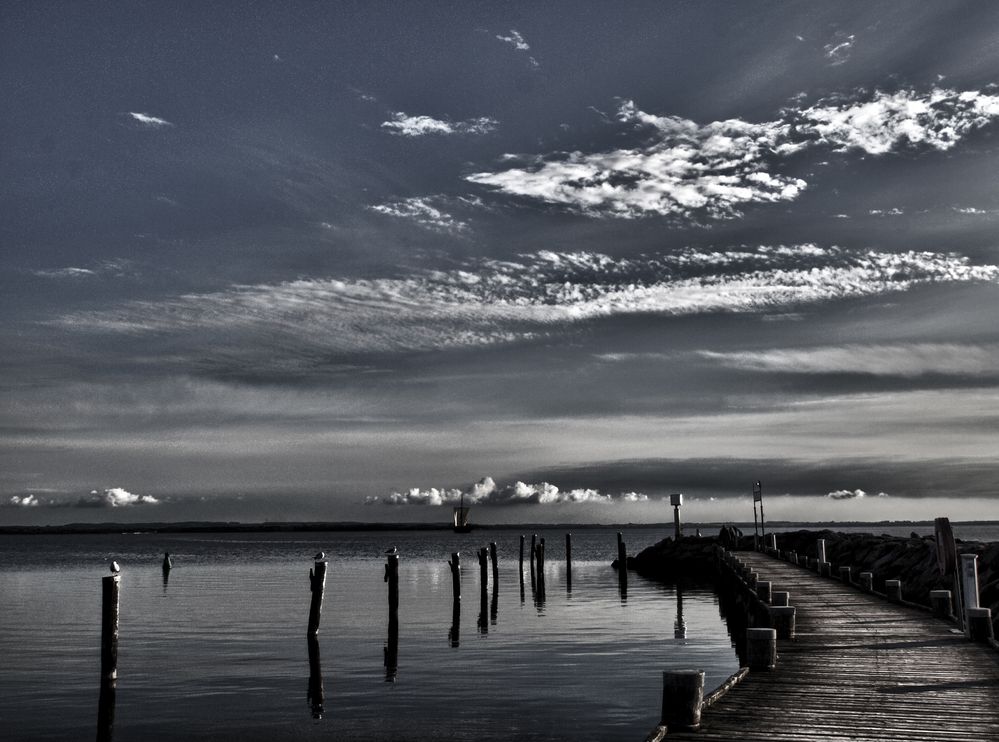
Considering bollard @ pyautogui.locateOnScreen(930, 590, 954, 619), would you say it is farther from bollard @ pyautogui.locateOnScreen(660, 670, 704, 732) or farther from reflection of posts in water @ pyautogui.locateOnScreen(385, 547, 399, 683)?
reflection of posts in water @ pyautogui.locateOnScreen(385, 547, 399, 683)

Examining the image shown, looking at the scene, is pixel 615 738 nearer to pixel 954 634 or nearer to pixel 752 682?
pixel 752 682

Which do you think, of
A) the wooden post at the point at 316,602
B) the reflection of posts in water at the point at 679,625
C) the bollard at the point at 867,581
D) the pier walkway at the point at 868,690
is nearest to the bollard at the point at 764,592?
the pier walkway at the point at 868,690

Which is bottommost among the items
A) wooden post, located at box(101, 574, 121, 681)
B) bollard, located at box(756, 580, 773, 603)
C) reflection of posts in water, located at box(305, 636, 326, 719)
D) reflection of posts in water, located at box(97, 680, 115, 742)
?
reflection of posts in water, located at box(97, 680, 115, 742)

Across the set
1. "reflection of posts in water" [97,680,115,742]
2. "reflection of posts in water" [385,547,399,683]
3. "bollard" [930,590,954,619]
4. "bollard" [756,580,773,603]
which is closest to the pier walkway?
"bollard" [930,590,954,619]

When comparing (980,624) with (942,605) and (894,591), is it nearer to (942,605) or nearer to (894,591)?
(942,605)

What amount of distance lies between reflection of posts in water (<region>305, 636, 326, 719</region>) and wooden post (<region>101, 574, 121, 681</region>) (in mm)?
4832

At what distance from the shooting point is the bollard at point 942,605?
20542mm

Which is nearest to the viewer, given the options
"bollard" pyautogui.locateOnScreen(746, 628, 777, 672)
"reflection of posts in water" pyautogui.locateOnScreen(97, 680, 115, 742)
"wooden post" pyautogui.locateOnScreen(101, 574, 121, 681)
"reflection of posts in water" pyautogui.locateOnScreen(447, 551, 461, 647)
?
"bollard" pyautogui.locateOnScreen(746, 628, 777, 672)

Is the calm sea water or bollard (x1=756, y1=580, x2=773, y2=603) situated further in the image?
bollard (x1=756, y1=580, x2=773, y2=603)

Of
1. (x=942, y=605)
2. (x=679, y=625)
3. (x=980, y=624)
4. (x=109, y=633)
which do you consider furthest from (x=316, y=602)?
(x=980, y=624)

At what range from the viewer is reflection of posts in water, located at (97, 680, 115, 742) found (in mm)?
18781

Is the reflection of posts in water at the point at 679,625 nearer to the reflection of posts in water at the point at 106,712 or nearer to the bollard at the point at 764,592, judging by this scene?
the bollard at the point at 764,592

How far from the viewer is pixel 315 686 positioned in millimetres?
23203

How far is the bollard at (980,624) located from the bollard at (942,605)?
3.53 metres
